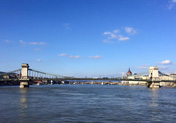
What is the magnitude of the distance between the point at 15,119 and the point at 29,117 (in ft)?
6.51

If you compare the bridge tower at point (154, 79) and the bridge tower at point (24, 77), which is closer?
the bridge tower at point (24, 77)

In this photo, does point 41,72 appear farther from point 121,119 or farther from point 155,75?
point 121,119

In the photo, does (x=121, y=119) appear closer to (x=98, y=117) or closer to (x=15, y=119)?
(x=98, y=117)

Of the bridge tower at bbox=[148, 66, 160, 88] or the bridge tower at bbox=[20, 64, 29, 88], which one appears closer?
the bridge tower at bbox=[20, 64, 29, 88]

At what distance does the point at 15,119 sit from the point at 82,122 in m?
7.87

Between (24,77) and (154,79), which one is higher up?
(24,77)

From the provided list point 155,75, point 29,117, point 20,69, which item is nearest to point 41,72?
point 20,69

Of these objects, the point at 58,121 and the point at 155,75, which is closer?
the point at 58,121

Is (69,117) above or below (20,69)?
below

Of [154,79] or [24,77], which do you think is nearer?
[24,77]

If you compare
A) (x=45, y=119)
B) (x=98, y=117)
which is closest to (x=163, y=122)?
(x=98, y=117)

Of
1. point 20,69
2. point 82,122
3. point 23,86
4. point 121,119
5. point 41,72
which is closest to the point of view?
point 82,122

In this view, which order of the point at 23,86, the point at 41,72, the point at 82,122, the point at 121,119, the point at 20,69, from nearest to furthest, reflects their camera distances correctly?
the point at 82,122 < the point at 121,119 < the point at 23,86 < the point at 20,69 < the point at 41,72

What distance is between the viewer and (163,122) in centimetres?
2655
